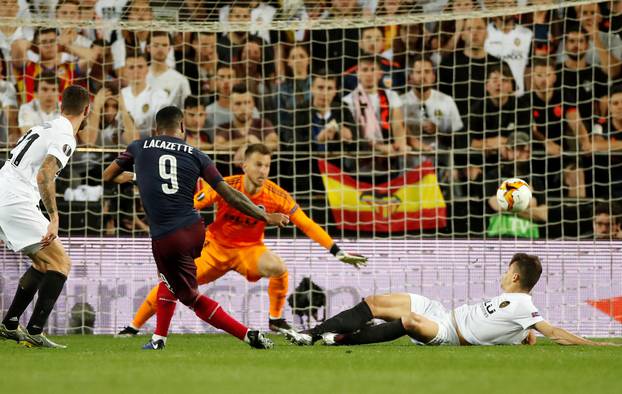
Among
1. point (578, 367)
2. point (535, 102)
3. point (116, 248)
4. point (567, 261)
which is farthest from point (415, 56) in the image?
point (578, 367)

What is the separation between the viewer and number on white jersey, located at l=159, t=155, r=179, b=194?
6.89 m

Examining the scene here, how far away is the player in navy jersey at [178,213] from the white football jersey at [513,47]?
6601 millimetres

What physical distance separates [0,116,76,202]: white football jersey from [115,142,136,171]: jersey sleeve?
337 mm

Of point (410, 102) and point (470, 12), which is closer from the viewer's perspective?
point (470, 12)

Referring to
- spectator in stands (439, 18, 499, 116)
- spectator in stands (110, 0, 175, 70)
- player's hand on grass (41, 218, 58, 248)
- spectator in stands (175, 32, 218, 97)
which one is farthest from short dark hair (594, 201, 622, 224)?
player's hand on grass (41, 218, 58, 248)

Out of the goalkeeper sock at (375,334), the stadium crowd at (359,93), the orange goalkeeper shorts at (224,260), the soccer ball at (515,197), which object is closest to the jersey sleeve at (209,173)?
the goalkeeper sock at (375,334)

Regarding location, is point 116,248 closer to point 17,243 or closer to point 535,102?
point 17,243

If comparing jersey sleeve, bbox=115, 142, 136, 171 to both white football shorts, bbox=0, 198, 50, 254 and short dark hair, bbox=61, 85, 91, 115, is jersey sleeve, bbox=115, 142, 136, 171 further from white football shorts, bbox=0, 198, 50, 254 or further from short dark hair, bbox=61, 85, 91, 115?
white football shorts, bbox=0, 198, 50, 254

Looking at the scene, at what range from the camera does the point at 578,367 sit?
19.3 feet

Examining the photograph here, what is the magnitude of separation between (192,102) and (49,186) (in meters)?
5.93

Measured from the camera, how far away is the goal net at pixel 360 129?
10445 millimetres

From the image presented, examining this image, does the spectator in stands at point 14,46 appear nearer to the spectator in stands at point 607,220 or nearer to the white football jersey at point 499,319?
the spectator in stands at point 607,220

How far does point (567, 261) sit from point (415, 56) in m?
3.79

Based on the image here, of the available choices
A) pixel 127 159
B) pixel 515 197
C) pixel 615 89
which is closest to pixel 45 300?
pixel 127 159
